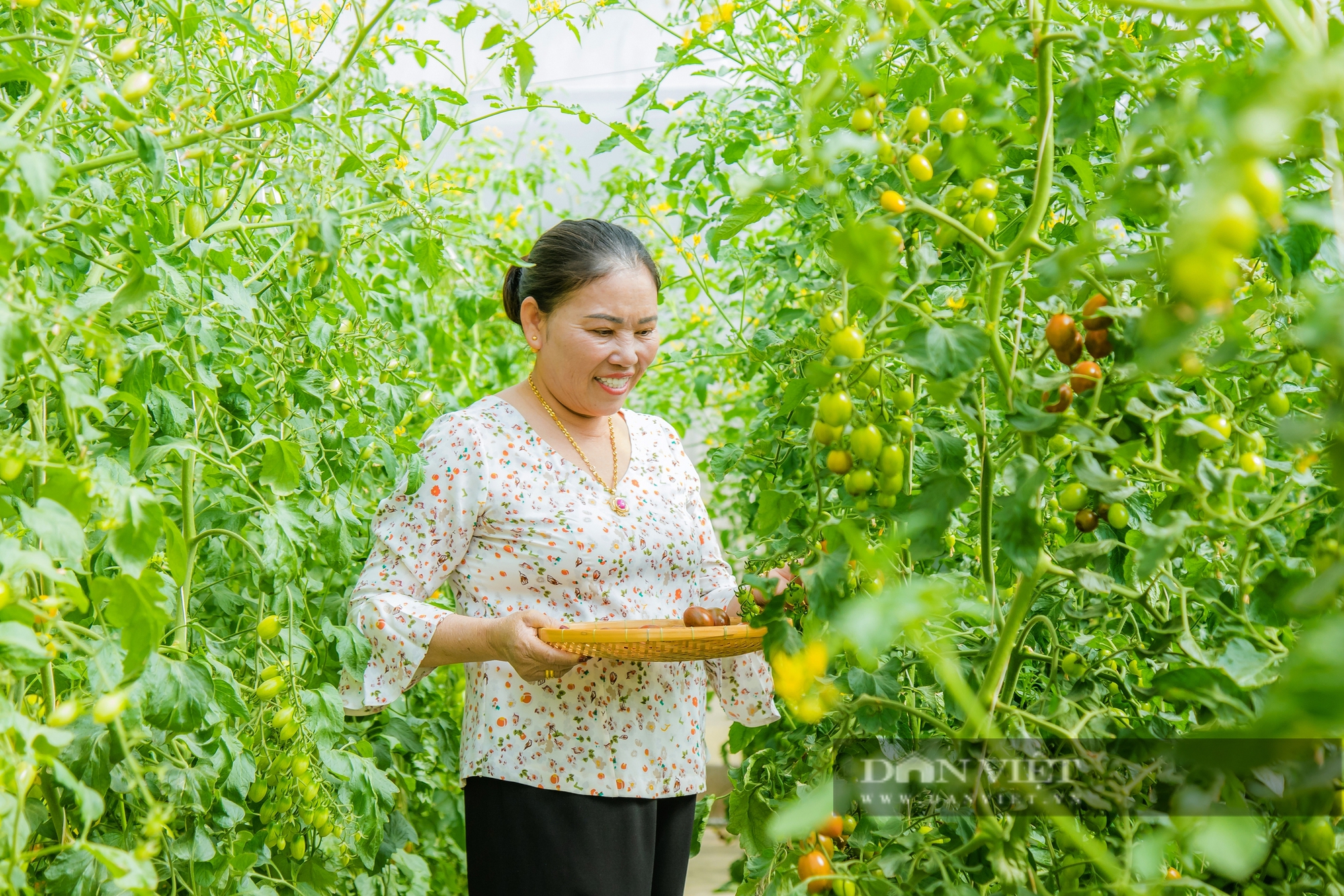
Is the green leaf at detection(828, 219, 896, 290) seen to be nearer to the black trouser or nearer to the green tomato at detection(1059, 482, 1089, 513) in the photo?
the green tomato at detection(1059, 482, 1089, 513)

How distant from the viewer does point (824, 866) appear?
2.48 feet

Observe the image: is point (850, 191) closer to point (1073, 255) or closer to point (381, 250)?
point (1073, 255)

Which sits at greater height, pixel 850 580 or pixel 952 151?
pixel 952 151

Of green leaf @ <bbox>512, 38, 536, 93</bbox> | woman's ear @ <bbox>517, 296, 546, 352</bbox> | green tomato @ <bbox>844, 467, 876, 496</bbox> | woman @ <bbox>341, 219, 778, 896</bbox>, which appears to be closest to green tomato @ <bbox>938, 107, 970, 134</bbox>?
green tomato @ <bbox>844, 467, 876, 496</bbox>

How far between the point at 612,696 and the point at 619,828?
18 cm

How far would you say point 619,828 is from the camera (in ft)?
4.94

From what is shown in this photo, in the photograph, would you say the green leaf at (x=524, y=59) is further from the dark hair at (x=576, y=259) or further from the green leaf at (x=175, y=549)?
the green leaf at (x=175, y=549)

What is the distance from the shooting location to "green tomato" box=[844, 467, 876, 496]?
2.55 ft

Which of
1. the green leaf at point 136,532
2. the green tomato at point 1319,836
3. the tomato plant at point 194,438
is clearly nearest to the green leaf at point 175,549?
the tomato plant at point 194,438

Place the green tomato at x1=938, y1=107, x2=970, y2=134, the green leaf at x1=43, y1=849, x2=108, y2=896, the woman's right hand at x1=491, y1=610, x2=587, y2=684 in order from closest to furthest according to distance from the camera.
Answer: the green tomato at x1=938, y1=107, x2=970, y2=134 < the green leaf at x1=43, y1=849, x2=108, y2=896 < the woman's right hand at x1=491, y1=610, x2=587, y2=684

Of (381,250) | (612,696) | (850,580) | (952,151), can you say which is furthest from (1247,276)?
(381,250)

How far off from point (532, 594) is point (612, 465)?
10.1 inches

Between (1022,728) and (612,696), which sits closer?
(1022,728)

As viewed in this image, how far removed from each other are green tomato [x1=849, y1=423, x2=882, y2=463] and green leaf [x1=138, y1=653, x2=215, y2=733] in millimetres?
602
